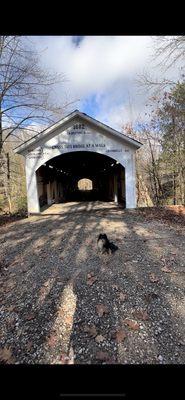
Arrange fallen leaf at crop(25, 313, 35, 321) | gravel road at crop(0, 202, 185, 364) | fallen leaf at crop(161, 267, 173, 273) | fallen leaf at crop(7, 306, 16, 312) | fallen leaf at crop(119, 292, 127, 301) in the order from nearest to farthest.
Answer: gravel road at crop(0, 202, 185, 364) → fallen leaf at crop(25, 313, 35, 321) → fallen leaf at crop(7, 306, 16, 312) → fallen leaf at crop(119, 292, 127, 301) → fallen leaf at crop(161, 267, 173, 273)

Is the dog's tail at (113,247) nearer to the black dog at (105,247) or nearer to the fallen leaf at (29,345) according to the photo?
the black dog at (105,247)

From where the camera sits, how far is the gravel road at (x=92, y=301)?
281 centimetres

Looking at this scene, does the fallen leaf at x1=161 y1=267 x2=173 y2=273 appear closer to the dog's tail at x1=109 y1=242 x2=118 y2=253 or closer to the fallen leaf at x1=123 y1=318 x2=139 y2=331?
the dog's tail at x1=109 y1=242 x2=118 y2=253

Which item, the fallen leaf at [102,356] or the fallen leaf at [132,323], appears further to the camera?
the fallen leaf at [132,323]

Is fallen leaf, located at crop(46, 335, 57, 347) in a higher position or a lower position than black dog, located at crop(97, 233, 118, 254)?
lower

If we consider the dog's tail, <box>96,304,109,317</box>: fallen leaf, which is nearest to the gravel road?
<box>96,304,109,317</box>: fallen leaf

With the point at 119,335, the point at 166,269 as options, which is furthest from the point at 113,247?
the point at 119,335

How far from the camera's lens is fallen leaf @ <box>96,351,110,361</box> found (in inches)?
106

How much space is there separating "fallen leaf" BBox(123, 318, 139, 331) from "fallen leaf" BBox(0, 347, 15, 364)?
1454mm

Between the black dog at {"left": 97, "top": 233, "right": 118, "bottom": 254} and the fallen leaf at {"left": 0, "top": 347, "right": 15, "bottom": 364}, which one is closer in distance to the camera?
the fallen leaf at {"left": 0, "top": 347, "right": 15, "bottom": 364}

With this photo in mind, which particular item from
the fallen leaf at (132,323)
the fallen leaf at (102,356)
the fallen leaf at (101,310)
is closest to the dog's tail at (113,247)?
the fallen leaf at (101,310)

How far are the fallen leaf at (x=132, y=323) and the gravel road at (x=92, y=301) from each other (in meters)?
0.01
